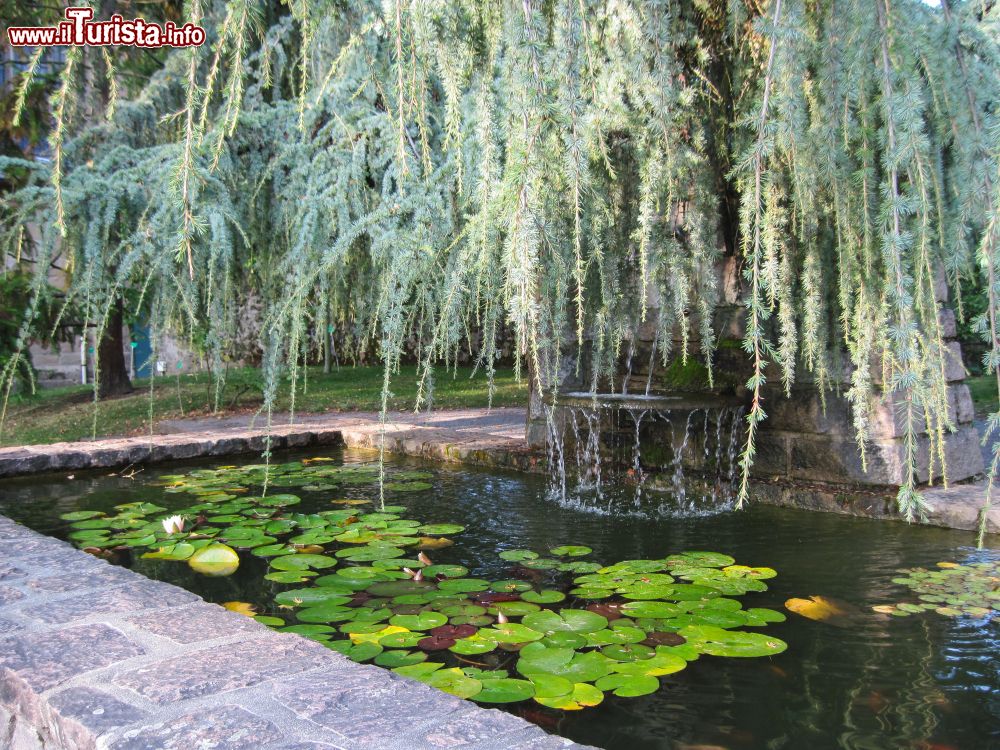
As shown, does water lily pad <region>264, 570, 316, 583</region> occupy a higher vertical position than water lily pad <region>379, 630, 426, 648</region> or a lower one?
higher

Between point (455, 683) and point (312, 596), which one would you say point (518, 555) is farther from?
point (455, 683)

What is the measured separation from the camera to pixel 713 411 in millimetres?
4680

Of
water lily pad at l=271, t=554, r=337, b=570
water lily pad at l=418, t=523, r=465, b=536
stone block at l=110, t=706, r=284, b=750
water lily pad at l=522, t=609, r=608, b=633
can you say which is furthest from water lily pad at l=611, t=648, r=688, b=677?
water lily pad at l=418, t=523, r=465, b=536

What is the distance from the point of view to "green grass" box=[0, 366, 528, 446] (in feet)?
26.7

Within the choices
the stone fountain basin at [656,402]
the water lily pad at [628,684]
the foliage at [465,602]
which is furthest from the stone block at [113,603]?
the stone fountain basin at [656,402]

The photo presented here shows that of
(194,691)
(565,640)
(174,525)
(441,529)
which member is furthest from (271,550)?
(194,691)

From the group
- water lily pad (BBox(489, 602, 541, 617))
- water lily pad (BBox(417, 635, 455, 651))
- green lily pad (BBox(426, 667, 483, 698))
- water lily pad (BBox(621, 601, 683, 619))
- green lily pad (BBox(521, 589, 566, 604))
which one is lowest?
water lily pad (BBox(417, 635, 455, 651))

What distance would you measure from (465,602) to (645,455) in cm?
242

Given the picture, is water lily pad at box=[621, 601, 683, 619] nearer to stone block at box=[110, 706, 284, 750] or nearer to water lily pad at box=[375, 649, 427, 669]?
water lily pad at box=[375, 649, 427, 669]

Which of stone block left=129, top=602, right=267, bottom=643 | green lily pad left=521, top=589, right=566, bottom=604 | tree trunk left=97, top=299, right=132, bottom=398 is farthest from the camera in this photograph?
tree trunk left=97, top=299, right=132, bottom=398

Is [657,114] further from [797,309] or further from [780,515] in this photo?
[780,515]

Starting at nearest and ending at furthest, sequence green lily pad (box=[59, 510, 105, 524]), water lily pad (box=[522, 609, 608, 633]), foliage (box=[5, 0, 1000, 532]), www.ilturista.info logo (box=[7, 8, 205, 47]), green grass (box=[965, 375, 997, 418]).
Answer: www.ilturista.info logo (box=[7, 8, 205, 47]) → foliage (box=[5, 0, 1000, 532]) → water lily pad (box=[522, 609, 608, 633]) → green lily pad (box=[59, 510, 105, 524]) → green grass (box=[965, 375, 997, 418])

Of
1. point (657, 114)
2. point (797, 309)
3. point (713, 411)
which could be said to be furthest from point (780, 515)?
point (657, 114)

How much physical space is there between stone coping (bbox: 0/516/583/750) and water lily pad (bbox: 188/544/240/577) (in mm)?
998
